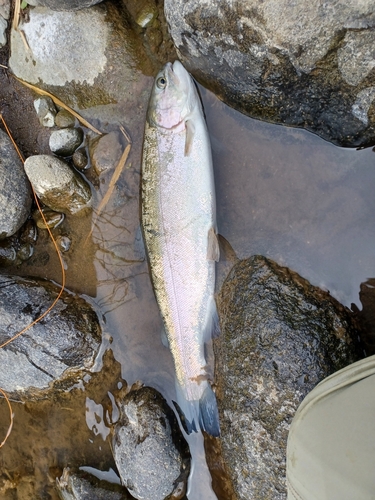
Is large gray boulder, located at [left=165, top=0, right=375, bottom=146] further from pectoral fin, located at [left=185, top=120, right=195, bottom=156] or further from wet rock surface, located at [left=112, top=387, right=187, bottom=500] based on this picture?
wet rock surface, located at [left=112, top=387, right=187, bottom=500]

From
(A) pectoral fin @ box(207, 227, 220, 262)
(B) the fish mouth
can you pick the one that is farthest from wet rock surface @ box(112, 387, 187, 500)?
(B) the fish mouth

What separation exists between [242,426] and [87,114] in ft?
8.82

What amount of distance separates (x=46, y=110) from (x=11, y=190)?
731 mm

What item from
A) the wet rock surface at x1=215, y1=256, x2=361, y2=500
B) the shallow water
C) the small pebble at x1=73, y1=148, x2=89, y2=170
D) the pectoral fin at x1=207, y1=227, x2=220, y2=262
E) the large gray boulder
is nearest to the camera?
the large gray boulder

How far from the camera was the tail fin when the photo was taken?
10.3 ft

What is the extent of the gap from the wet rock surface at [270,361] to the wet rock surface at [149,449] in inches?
17.4

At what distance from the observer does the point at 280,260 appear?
10.1 ft

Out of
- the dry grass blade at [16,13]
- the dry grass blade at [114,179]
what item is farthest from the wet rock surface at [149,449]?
the dry grass blade at [16,13]

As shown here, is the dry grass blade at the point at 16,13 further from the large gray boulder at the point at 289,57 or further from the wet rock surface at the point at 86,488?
the wet rock surface at the point at 86,488

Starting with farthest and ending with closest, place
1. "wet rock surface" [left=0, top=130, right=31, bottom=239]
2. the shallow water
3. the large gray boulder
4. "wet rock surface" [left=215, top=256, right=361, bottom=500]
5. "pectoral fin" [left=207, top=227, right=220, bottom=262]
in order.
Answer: "wet rock surface" [left=0, top=130, right=31, bottom=239] → "pectoral fin" [left=207, top=227, right=220, bottom=262] → the shallow water → "wet rock surface" [left=215, top=256, right=361, bottom=500] → the large gray boulder

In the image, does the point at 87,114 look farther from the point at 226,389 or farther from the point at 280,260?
the point at 226,389

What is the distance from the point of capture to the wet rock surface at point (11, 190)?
3.35 m

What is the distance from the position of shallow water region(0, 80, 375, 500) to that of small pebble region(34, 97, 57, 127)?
675 mm

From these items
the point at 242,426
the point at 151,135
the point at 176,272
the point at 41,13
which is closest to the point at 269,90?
the point at 151,135
